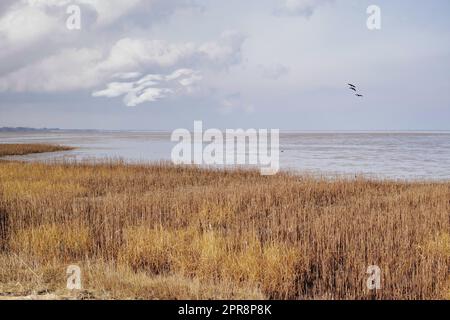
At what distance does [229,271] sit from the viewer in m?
7.21

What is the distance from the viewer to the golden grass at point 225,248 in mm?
6555

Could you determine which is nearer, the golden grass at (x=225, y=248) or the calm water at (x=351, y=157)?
the golden grass at (x=225, y=248)

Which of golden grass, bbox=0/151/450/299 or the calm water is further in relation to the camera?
the calm water

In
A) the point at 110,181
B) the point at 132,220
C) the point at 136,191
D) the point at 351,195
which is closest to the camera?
the point at 132,220

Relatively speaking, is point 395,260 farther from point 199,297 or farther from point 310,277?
point 199,297

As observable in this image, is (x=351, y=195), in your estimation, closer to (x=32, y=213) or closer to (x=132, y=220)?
(x=132, y=220)

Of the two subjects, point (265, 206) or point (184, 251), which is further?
point (265, 206)

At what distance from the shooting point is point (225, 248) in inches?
319

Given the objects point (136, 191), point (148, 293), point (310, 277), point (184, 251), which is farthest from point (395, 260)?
point (136, 191)

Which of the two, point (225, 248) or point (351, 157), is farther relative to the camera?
point (351, 157)

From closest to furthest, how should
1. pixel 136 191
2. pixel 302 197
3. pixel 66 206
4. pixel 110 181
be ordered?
pixel 66 206, pixel 302 197, pixel 136 191, pixel 110 181

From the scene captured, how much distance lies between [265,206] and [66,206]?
585cm

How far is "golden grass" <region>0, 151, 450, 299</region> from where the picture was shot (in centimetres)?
655
